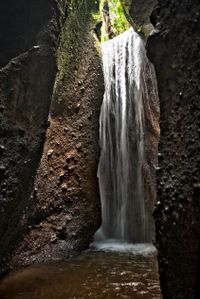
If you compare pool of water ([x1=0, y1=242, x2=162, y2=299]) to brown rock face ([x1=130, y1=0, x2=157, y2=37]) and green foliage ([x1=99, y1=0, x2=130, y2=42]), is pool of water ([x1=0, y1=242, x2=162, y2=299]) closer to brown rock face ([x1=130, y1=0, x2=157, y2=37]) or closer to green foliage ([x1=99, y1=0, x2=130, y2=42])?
brown rock face ([x1=130, y1=0, x2=157, y2=37])

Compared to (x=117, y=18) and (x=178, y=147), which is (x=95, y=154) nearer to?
(x=178, y=147)

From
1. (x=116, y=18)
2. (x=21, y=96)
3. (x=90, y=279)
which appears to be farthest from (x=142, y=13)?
(x=90, y=279)

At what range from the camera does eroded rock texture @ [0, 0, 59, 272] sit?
4414mm

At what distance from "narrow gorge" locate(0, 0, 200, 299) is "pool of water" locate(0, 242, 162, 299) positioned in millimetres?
17

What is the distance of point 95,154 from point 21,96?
224 centimetres

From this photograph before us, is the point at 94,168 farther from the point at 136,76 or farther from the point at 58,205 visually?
the point at 136,76

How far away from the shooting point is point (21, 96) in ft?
15.4

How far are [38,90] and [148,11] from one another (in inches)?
149

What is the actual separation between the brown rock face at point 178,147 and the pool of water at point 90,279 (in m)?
1.49

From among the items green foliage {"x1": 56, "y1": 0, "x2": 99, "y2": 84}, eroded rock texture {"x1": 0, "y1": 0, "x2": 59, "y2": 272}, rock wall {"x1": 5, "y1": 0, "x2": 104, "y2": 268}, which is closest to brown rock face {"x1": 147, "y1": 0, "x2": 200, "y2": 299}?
eroded rock texture {"x1": 0, "y1": 0, "x2": 59, "y2": 272}

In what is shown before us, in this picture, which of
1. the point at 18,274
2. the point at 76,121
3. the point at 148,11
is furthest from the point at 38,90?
the point at 148,11

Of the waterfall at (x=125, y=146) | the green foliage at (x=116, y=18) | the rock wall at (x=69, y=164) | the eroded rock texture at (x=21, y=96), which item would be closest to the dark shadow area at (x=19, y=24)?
the eroded rock texture at (x=21, y=96)

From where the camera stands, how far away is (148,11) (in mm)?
7344

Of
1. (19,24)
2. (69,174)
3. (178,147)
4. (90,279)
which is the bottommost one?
(90,279)
